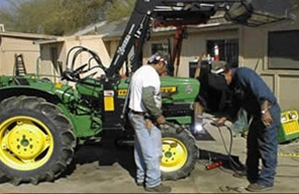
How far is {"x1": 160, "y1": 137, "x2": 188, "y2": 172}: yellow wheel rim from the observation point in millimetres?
6594

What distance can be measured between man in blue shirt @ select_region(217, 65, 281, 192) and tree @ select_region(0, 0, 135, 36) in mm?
24387

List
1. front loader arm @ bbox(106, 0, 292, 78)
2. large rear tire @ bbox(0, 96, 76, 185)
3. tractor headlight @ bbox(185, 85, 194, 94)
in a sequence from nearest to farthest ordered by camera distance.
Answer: large rear tire @ bbox(0, 96, 76, 185) → front loader arm @ bbox(106, 0, 292, 78) → tractor headlight @ bbox(185, 85, 194, 94)

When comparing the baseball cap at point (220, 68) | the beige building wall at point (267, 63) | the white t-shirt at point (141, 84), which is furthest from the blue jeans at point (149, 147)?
the beige building wall at point (267, 63)

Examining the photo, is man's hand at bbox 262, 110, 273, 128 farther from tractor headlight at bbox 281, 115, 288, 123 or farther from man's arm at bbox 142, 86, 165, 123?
tractor headlight at bbox 281, 115, 288, 123

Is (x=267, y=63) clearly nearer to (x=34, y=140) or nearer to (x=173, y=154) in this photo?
(x=173, y=154)

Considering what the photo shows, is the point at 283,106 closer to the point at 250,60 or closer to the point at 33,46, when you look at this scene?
the point at 250,60

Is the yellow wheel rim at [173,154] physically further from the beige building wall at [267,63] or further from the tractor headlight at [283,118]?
the beige building wall at [267,63]

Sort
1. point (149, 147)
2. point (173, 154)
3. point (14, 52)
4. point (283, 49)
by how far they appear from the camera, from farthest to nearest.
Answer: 1. point (14, 52)
2. point (283, 49)
3. point (173, 154)
4. point (149, 147)

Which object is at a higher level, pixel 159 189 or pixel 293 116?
pixel 293 116

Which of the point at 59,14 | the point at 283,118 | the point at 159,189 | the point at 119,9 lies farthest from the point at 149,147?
the point at 59,14

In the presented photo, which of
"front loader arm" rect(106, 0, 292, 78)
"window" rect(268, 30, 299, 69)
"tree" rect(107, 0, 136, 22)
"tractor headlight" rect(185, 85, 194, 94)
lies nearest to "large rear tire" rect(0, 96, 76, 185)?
"front loader arm" rect(106, 0, 292, 78)

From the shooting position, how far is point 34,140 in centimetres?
643

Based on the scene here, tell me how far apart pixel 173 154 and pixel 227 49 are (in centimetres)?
710

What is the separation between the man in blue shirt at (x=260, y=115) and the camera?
233 inches
